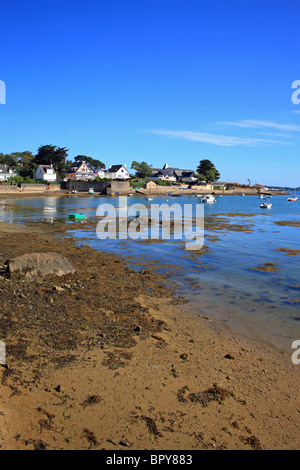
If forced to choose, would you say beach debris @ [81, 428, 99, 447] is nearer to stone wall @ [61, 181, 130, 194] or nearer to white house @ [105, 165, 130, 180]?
stone wall @ [61, 181, 130, 194]

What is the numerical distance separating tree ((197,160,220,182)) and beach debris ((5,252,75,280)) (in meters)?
170

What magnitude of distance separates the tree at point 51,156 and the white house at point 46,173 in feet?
20.5

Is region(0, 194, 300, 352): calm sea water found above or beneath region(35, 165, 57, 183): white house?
beneath

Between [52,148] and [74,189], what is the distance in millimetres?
21243

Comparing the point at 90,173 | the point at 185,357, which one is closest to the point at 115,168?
the point at 90,173

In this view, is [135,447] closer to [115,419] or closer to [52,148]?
[115,419]

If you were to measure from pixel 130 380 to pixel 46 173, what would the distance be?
12100 centimetres

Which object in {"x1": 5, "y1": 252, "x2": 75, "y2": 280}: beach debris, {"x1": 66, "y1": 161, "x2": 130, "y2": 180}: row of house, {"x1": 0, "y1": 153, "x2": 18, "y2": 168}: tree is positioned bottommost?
{"x1": 5, "y1": 252, "x2": 75, "y2": 280}: beach debris

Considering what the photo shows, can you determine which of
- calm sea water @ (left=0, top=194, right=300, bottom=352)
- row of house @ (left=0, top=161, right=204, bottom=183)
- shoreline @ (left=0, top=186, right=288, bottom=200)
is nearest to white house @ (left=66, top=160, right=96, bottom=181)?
row of house @ (left=0, top=161, right=204, bottom=183)

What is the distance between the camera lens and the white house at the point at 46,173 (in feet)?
390

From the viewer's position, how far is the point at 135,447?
4906mm

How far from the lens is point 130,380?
6582mm

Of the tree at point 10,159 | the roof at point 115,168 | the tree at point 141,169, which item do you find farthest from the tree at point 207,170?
the tree at point 10,159

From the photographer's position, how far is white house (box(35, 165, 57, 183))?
11875 cm
